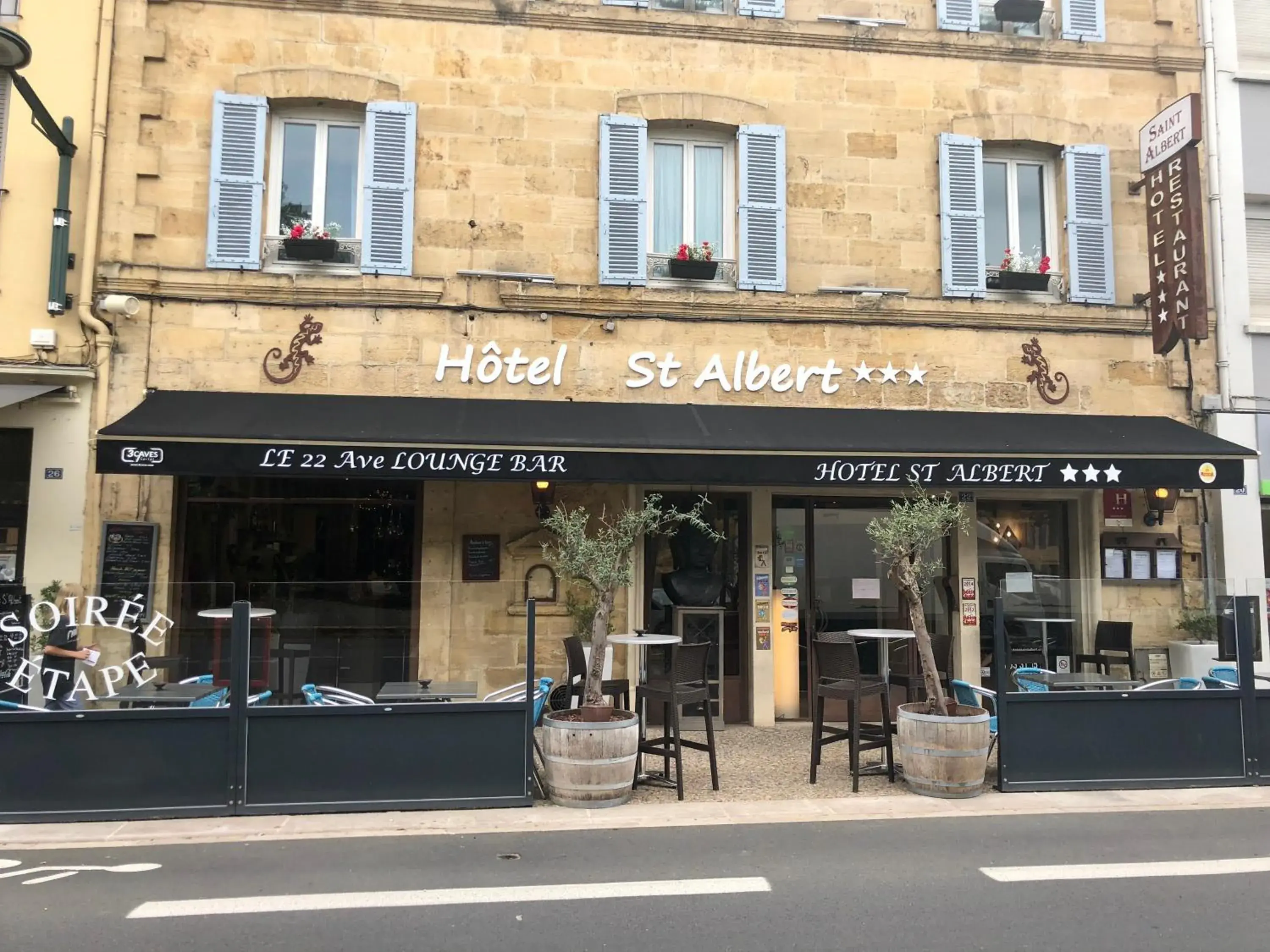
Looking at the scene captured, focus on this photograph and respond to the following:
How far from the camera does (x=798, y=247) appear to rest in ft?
31.5

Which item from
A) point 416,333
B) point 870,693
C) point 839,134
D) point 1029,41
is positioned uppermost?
point 1029,41

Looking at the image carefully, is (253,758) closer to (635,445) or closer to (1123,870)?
(635,445)

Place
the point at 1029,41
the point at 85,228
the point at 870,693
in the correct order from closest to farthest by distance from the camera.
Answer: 1. the point at 870,693
2. the point at 85,228
3. the point at 1029,41

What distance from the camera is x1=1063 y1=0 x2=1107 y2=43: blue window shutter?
10086 millimetres

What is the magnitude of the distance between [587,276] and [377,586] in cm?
391

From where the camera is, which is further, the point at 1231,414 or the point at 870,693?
the point at 1231,414

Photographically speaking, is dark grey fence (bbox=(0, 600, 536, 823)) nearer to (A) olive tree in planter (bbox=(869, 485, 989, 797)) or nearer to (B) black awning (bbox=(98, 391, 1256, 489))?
(B) black awning (bbox=(98, 391, 1256, 489))

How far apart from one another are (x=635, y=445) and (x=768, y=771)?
2920mm

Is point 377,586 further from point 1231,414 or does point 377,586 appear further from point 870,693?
point 1231,414

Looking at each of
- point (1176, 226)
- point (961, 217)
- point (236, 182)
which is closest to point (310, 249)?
point (236, 182)

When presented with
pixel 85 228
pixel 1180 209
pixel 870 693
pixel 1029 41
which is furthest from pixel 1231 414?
pixel 85 228

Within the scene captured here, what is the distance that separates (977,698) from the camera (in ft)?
24.2

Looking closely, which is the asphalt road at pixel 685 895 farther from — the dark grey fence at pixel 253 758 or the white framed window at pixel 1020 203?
the white framed window at pixel 1020 203

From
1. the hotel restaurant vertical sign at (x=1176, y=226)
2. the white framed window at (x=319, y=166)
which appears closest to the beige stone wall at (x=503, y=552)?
the white framed window at (x=319, y=166)
